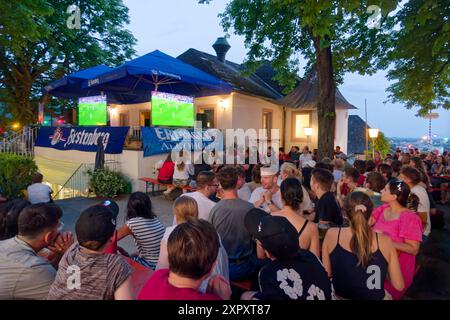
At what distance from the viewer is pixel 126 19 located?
22828 mm

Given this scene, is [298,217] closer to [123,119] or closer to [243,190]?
[243,190]

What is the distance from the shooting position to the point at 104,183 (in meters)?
9.42

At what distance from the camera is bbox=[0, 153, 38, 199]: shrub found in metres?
7.94

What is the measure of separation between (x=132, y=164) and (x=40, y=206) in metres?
7.79

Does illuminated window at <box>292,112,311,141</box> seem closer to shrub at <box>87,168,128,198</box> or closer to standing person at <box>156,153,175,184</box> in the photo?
standing person at <box>156,153,175,184</box>

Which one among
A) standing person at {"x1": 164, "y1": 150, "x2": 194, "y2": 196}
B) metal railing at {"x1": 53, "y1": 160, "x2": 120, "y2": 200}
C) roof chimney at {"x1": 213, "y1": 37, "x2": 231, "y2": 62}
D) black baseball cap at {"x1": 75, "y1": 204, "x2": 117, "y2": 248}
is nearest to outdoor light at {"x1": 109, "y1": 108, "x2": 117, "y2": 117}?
roof chimney at {"x1": 213, "y1": 37, "x2": 231, "y2": 62}

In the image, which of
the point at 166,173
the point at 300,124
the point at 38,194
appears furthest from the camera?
the point at 300,124

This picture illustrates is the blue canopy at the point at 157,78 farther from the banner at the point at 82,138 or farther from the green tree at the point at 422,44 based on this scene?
the green tree at the point at 422,44

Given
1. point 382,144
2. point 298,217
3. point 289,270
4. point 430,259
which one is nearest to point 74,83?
point 298,217

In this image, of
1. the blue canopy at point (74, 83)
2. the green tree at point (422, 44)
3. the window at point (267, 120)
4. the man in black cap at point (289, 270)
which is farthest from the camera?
the window at point (267, 120)

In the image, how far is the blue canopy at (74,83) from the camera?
12.5m

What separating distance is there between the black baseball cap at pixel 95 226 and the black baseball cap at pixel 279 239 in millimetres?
1059

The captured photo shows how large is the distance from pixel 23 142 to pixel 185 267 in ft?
53.9

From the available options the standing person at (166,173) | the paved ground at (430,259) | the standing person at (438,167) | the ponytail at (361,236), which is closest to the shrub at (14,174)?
the paved ground at (430,259)
